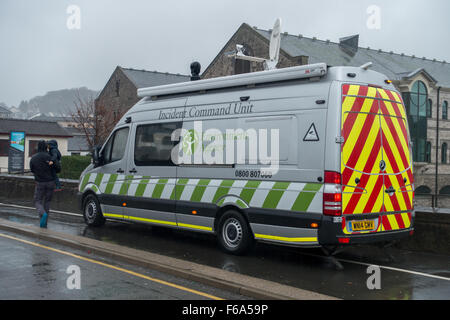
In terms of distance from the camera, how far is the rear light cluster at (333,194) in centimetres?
743

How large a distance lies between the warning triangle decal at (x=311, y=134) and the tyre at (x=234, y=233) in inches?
71.0

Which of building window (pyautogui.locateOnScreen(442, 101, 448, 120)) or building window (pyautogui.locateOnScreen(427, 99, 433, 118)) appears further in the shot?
building window (pyautogui.locateOnScreen(442, 101, 448, 120))

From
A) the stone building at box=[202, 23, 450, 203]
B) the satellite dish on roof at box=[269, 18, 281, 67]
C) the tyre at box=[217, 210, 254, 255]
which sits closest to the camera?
the tyre at box=[217, 210, 254, 255]

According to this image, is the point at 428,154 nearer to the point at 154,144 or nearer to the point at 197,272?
the point at 154,144

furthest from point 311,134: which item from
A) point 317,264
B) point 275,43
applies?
point 275,43

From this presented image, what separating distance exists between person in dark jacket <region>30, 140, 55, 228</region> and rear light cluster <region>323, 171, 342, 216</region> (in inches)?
245

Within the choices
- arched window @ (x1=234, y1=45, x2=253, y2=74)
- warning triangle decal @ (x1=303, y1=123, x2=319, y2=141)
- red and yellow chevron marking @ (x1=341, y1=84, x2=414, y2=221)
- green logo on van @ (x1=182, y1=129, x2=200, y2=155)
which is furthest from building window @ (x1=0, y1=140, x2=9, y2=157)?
red and yellow chevron marking @ (x1=341, y1=84, x2=414, y2=221)

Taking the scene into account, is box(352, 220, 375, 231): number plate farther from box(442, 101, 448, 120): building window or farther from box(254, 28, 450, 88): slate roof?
box(442, 101, 448, 120): building window

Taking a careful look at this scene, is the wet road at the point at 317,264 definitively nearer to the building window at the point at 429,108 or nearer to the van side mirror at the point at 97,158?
the van side mirror at the point at 97,158

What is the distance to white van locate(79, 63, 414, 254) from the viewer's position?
25.0 ft

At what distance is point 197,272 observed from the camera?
7.11 metres

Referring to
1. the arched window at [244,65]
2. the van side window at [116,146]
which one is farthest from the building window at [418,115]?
the van side window at [116,146]

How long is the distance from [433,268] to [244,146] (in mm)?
3421
